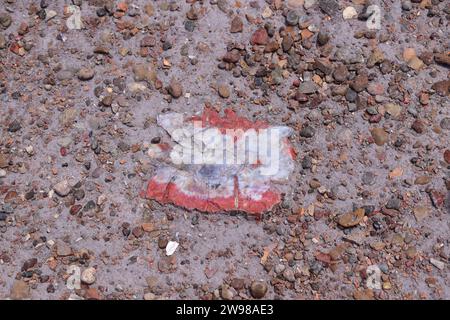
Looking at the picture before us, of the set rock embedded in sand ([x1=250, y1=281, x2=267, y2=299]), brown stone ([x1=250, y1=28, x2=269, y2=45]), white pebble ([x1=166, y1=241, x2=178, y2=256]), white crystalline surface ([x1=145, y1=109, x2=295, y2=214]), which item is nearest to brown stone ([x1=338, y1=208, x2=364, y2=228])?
white crystalline surface ([x1=145, y1=109, x2=295, y2=214])

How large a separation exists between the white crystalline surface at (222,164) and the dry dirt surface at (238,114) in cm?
4

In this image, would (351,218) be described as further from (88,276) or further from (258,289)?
(88,276)

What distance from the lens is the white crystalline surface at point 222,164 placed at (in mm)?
2406

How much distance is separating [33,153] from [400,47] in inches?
59.4

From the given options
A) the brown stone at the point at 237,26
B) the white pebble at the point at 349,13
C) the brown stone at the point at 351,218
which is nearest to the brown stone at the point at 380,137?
the brown stone at the point at 351,218

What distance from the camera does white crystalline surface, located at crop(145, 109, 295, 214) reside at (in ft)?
7.89

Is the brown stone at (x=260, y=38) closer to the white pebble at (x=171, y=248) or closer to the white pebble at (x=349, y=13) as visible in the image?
the white pebble at (x=349, y=13)

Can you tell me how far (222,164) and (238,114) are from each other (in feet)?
0.68

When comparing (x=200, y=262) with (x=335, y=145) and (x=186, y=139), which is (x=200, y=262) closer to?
(x=186, y=139)

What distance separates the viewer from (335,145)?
7.99 feet

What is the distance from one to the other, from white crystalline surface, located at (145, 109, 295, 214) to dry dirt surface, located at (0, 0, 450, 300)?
37mm

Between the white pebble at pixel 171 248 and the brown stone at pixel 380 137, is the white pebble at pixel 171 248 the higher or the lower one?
the lower one

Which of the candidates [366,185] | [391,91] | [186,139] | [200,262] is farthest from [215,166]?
[391,91]

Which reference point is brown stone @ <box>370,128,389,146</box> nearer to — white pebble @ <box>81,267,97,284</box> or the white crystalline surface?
the white crystalline surface
